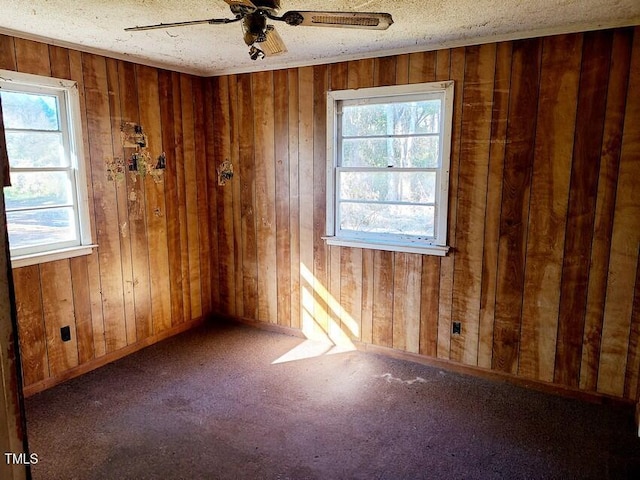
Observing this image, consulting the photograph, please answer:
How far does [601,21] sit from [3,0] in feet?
11.0

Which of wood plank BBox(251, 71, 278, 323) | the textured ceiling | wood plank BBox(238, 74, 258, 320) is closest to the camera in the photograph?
the textured ceiling

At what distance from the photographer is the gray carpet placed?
92.0 inches

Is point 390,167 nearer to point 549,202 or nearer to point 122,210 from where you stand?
point 549,202

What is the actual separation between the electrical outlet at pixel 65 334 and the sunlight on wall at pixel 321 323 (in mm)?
1677

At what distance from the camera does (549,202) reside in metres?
2.95

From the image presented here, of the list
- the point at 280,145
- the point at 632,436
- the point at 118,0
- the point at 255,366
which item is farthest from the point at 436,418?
the point at 118,0

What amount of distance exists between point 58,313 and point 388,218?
103 inches

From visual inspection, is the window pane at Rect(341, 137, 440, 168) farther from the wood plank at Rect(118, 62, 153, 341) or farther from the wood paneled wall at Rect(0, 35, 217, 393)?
the wood plank at Rect(118, 62, 153, 341)

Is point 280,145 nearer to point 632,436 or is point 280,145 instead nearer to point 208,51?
point 208,51

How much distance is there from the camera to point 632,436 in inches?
102

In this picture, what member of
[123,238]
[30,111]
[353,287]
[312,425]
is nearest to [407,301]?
[353,287]

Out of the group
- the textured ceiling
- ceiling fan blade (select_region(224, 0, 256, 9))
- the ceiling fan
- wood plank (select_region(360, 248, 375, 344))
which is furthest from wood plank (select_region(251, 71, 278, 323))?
ceiling fan blade (select_region(224, 0, 256, 9))

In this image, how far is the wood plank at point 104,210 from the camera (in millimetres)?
3295

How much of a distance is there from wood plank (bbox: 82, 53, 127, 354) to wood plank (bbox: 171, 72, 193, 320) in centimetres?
67
